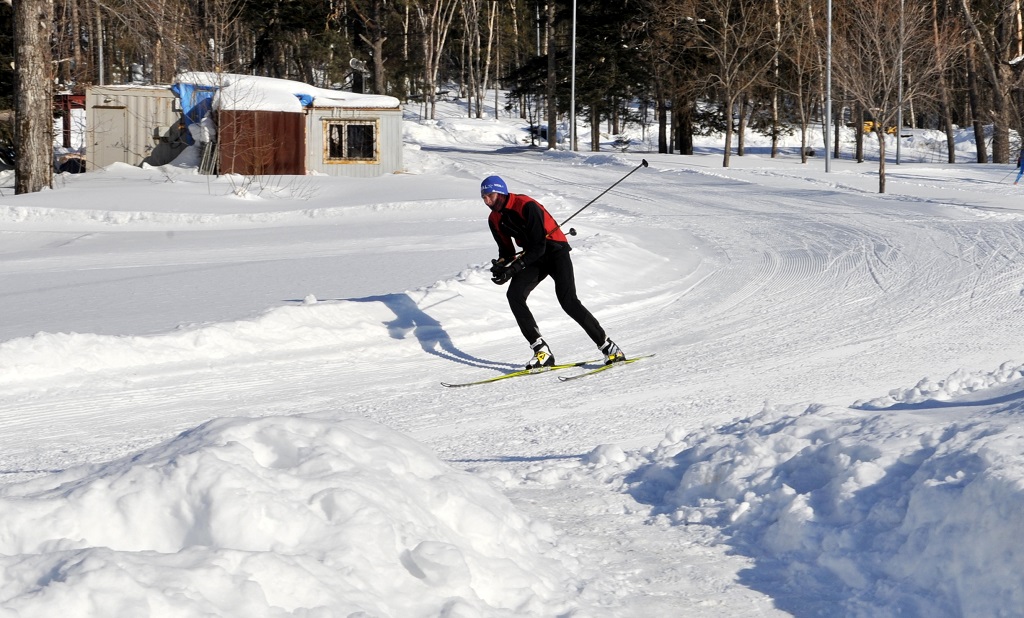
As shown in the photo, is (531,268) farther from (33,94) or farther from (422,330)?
(33,94)

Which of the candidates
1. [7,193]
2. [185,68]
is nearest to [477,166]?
[185,68]

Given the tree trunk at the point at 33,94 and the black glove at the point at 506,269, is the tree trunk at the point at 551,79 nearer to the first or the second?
the tree trunk at the point at 33,94

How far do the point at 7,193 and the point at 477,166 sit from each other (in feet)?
46.3

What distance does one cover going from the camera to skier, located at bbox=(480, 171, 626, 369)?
8.72m

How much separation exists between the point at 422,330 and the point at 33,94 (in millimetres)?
15726

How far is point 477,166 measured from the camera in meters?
34.4

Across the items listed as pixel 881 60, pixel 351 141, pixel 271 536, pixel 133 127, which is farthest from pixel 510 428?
pixel 133 127

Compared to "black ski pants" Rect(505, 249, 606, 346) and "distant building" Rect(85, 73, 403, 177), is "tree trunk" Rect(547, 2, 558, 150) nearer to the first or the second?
"distant building" Rect(85, 73, 403, 177)

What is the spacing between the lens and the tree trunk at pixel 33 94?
21.3m

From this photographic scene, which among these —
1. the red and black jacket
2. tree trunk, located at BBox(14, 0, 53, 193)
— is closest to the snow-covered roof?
tree trunk, located at BBox(14, 0, 53, 193)

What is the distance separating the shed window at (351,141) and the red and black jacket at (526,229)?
22.1m

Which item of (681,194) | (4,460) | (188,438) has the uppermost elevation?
(681,194)

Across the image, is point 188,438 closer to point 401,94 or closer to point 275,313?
point 275,313

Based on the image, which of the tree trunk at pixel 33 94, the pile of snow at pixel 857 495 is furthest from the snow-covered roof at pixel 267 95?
the pile of snow at pixel 857 495
